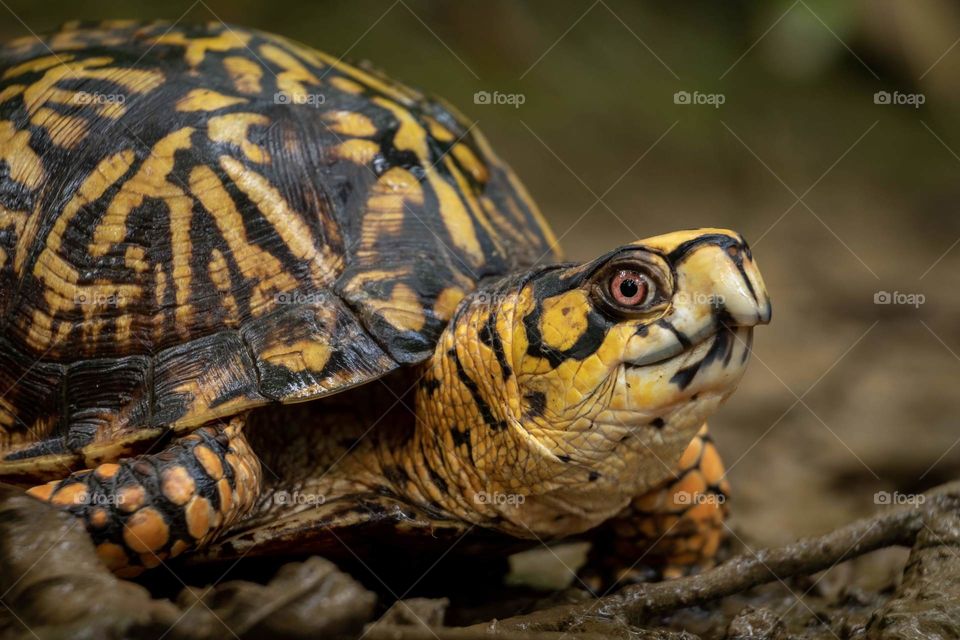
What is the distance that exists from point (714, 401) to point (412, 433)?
101 centimetres

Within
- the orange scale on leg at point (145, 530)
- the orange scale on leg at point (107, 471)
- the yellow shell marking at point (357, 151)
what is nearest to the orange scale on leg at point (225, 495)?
the orange scale on leg at point (145, 530)

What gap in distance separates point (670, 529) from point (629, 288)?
132 cm

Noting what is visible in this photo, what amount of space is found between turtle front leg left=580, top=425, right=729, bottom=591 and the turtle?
0.02m

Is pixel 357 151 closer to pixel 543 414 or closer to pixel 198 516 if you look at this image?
pixel 543 414

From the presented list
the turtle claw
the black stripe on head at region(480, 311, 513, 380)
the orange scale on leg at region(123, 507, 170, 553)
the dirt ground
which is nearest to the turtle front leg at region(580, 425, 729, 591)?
the black stripe on head at region(480, 311, 513, 380)

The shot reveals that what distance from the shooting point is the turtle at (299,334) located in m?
2.40

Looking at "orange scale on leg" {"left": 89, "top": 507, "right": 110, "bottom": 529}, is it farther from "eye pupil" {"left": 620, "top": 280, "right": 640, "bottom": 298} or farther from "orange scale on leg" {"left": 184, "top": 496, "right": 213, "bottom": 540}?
"eye pupil" {"left": 620, "top": 280, "right": 640, "bottom": 298}

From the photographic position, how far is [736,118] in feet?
30.8

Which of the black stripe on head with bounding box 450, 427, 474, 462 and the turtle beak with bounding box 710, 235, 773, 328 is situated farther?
the black stripe on head with bounding box 450, 427, 474, 462

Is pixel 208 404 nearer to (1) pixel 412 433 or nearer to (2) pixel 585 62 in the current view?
(1) pixel 412 433

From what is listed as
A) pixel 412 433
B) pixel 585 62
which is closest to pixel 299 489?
pixel 412 433

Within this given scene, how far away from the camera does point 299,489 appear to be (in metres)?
2.85

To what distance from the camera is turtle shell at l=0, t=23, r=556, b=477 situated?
2635 mm

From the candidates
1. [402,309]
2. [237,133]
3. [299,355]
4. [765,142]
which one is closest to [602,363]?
[402,309]
